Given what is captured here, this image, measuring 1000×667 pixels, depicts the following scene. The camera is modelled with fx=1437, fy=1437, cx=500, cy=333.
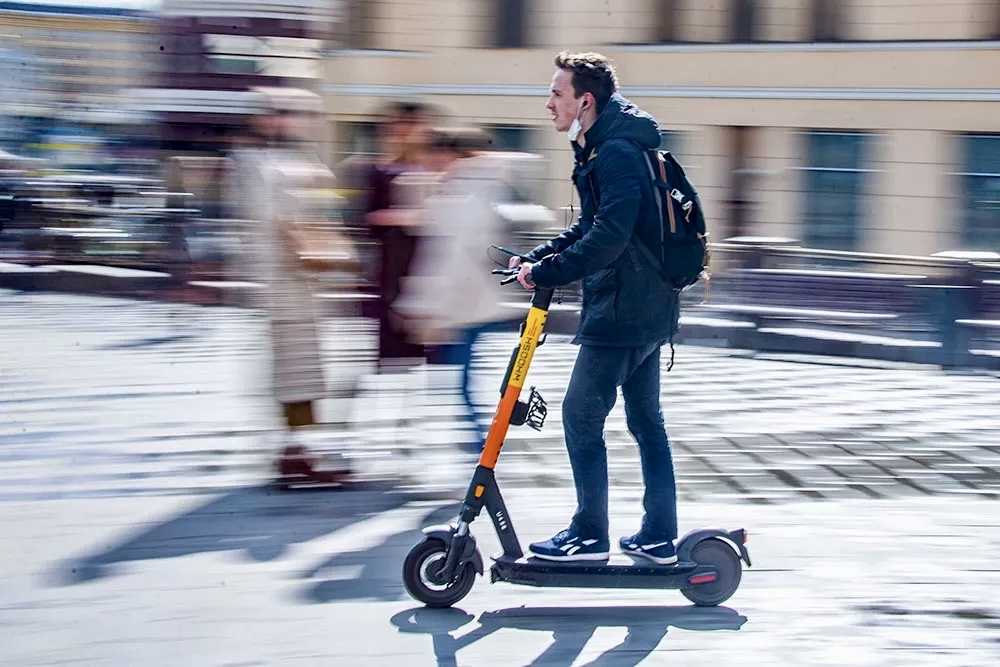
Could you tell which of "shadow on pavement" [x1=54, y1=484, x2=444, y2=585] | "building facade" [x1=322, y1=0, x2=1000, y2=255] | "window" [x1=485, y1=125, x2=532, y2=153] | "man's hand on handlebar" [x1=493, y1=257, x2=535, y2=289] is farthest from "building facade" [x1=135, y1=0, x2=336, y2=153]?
"man's hand on handlebar" [x1=493, y1=257, x2=535, y2=289]

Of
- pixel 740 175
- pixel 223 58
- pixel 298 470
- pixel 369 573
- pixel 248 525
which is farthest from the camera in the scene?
pixel 740 175

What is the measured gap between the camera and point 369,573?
17.4 ft

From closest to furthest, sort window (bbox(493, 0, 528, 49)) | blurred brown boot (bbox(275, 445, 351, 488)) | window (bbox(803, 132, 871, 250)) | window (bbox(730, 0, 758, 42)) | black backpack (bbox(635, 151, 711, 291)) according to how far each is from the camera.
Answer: black backpack (bbox(635, 151, 711, 291)) → blurred brown boot (bbox(275, 445, 351, 488)) → window (bbox(803, 132, 871, 250)) → window (bbox(730, 0, 758, 42)) → window (bbox(493, 0, 528, 49))

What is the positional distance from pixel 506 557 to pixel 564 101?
1535mm

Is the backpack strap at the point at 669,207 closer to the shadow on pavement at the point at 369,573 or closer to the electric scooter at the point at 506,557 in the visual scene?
the electric scooter at the point at 506,557

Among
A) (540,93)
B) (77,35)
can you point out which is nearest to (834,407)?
(540,93)

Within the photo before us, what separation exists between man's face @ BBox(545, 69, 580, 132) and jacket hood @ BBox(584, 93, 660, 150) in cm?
10

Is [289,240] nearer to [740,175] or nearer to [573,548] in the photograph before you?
[573,548]

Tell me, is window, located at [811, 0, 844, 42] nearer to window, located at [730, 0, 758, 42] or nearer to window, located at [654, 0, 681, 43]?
window, located at [730, 0, 758, 42]

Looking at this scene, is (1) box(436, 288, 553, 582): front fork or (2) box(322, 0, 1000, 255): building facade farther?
(2) box(322, 0, 1000, 255): building facade

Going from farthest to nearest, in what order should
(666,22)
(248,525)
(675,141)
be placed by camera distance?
(666,22), (675,141), (248,525)

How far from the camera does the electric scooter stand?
4.73 metres

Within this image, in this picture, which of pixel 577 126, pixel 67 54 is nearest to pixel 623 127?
pixel 577 126

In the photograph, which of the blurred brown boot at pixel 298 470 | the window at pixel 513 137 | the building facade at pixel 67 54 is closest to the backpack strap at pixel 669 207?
the blurred brown boot at pixel 298 470
